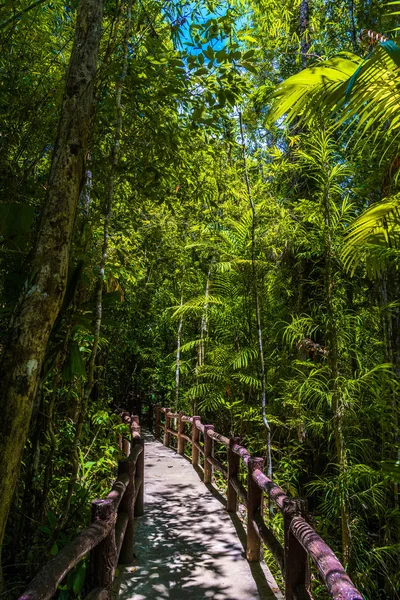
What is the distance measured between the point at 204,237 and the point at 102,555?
5.93 m

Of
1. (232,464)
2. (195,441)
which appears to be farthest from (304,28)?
(195,441)

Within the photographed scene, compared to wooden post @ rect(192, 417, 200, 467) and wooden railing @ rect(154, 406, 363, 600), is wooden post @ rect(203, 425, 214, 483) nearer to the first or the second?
wooden railing @ rect(154, 406, 363, 600)

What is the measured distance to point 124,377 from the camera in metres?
16.3

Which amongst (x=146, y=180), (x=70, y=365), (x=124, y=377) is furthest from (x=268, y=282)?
(x=124, y=377)

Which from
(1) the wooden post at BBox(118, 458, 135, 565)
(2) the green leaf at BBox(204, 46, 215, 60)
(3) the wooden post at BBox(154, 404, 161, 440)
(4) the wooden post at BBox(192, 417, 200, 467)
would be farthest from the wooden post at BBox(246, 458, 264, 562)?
(3) the wooden post at BBox(154, 404, 161, 440)

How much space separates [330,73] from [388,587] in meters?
4.17

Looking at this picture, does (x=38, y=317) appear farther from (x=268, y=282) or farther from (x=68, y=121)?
(x=268, y=282)

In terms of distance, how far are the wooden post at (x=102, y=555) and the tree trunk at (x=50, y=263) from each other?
759 mm

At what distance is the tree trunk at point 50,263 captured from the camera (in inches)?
79.8

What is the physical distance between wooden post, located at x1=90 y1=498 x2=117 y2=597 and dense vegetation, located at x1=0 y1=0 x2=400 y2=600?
174 millimetres

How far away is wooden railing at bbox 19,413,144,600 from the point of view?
1.69m

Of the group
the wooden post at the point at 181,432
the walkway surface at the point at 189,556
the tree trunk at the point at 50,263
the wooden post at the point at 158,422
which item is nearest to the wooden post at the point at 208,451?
the walkway surface at the point at 189,556

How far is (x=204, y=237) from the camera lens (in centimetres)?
809

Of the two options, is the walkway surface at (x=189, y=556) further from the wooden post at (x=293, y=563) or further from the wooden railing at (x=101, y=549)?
the wooden post at (x=293, y=563)
